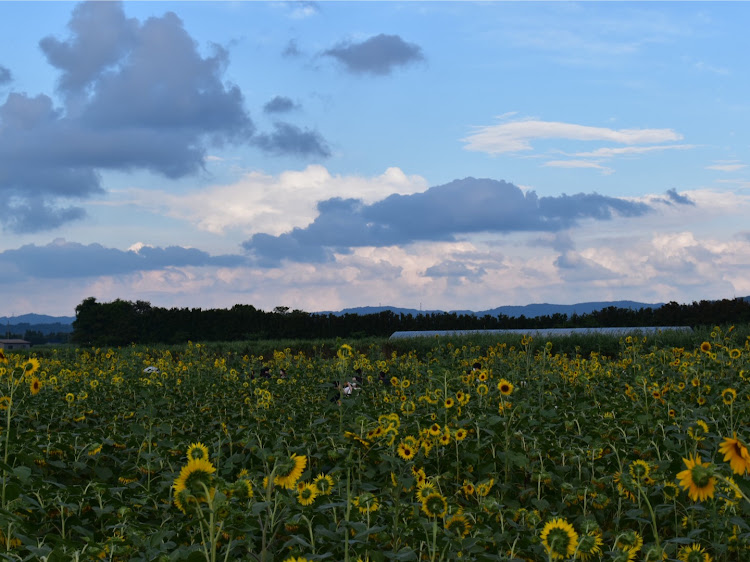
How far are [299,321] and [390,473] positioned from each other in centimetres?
3010

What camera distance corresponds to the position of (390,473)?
561 cm

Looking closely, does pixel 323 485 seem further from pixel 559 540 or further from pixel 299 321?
pixel 299 321

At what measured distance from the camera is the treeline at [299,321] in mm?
29984

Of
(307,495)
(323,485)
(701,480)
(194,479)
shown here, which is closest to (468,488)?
(323,485)

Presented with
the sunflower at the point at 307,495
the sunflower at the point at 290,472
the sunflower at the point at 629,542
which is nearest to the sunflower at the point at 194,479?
the sunflower at the point at 290,472

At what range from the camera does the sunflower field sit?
11.0 ft

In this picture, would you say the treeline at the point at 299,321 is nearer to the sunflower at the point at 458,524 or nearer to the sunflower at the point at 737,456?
the sunflower at the point at 458,524

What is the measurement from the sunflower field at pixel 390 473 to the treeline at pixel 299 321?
21.6 meters

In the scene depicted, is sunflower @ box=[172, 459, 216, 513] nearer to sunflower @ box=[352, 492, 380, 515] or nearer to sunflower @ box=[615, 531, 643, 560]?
sunflower @ box=[352, 492, 380, 515]

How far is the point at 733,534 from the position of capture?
427cm

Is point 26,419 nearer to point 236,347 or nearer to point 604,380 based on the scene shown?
point 604,380

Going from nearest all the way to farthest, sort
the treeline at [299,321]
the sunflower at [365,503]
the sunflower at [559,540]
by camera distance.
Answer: the sunflower at [559,540]
the sunflower at [365,503]
the treeline at [299,321]

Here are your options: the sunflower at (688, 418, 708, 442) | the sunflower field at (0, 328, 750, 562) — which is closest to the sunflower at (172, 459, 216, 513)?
the sunflower field at (0, 328, 750, 562)

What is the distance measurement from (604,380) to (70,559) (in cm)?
805
